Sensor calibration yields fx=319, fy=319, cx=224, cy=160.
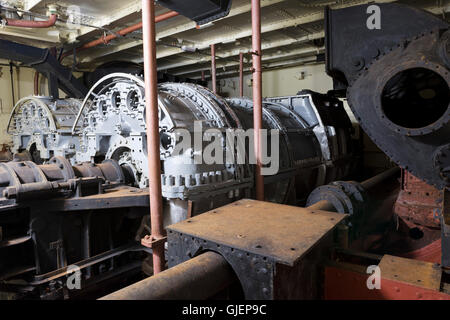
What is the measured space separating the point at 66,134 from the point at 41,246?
347cm

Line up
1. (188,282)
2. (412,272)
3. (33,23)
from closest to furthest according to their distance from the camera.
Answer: (188,282)
(412,272)
(33,23)

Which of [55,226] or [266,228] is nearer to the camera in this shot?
[266,228]

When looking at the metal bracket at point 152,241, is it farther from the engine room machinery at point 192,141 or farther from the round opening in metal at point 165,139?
the round opening in metal at point 165,139

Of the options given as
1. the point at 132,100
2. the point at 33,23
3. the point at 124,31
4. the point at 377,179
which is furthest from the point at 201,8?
the point at 33,23

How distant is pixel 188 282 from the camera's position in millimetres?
1267

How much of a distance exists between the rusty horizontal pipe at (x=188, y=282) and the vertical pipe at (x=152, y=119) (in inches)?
42.5

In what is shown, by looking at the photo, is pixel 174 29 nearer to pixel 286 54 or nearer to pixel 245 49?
pixel 245 49

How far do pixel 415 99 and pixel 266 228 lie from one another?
2.43 meters

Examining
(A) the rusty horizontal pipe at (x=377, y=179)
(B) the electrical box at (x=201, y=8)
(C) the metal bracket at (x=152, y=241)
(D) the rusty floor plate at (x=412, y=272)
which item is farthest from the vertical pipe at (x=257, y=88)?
(D) the rusty floor plate at (x=412, y=272)

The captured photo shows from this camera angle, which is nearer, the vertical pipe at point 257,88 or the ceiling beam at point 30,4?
the vertical pipe at point 257,88

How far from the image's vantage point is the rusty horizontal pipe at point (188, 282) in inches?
45.5

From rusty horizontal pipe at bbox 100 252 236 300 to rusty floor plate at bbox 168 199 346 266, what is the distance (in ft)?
0.38

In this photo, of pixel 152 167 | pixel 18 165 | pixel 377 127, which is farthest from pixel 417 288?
pixel 18 165

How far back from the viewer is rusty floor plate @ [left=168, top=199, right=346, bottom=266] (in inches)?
52.4
